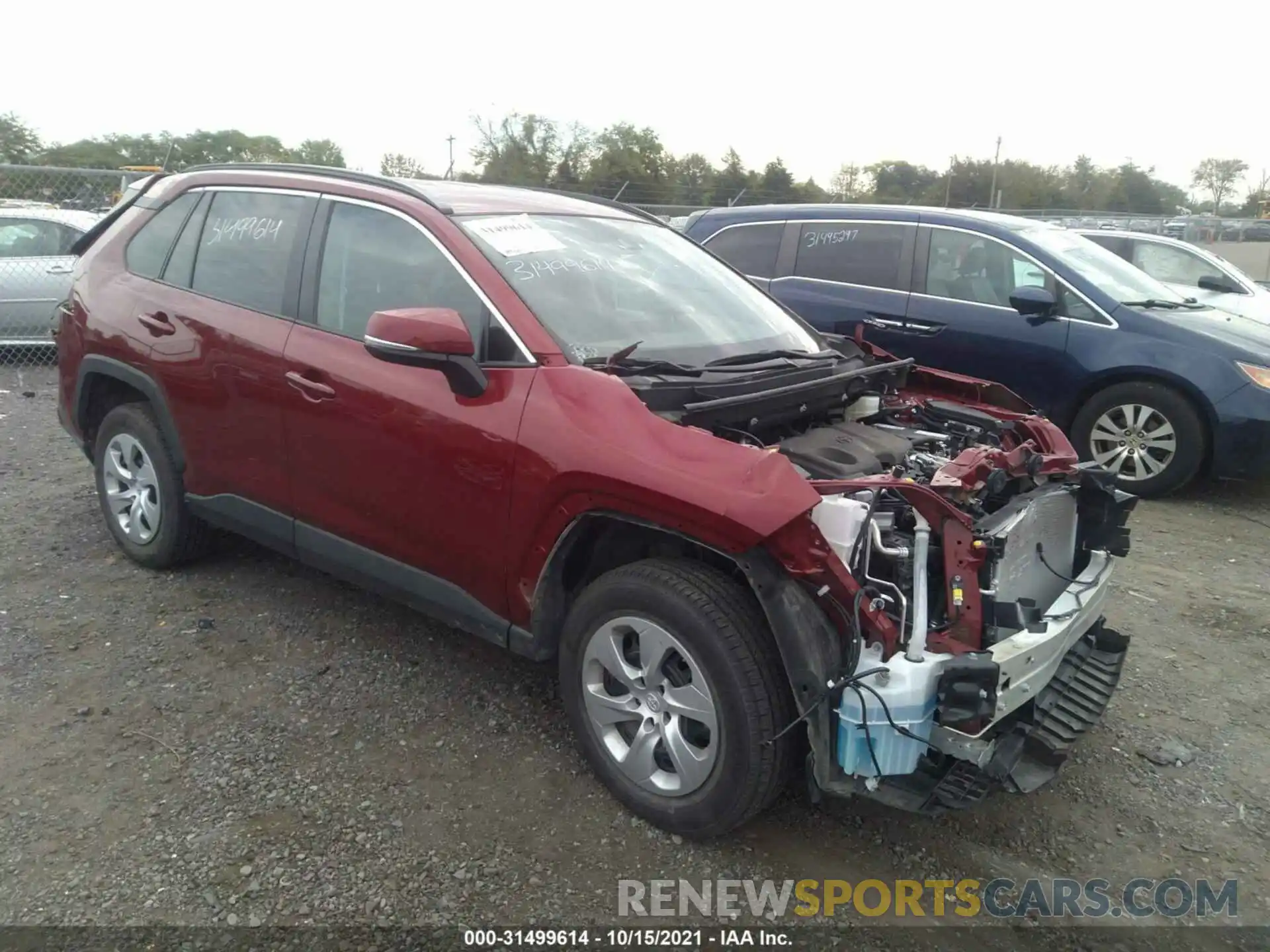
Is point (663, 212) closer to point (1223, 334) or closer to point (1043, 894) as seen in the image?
point (1223, 334)

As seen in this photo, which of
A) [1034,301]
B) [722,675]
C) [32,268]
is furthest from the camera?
[32,268]

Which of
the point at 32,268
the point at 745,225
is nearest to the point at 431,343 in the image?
the point at 745,225

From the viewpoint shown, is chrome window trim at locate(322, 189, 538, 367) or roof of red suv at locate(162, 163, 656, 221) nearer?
chrome window trim at locate(322, 189, 538, 367)

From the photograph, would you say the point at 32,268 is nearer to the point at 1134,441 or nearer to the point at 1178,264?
the point at 1134,441

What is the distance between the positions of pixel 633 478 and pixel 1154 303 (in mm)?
5386

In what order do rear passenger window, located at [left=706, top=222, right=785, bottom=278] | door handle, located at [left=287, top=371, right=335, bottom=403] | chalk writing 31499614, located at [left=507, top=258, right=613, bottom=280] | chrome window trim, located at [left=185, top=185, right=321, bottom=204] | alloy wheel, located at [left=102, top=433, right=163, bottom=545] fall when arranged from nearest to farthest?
chalk writing 31499614, located at [left=507, top=258, right=613, bottom=280] < door handle, located at [left=287, top=371, right=335, bottom=403] < chrome window trim, located at [left=185, top=185, right=321, bottom=204] < alloy wheel, located at [left=102, top=433, right=163, bottom=545] < rear passenger window, located at [left=706, top=222, right=785, bottom=278]

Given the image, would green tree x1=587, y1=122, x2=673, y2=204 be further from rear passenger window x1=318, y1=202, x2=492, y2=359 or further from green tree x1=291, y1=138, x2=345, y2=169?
rear passenger window x1=318, y1=202, x2=492, y2=359

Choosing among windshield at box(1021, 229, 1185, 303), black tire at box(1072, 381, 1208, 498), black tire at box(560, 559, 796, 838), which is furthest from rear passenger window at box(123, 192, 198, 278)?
windshield at box(1021, 229, 1185, 303)

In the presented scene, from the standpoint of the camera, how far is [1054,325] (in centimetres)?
638

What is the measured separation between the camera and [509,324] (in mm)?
3072

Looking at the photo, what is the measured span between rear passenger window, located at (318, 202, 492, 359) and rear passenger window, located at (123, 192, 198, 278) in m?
1.08

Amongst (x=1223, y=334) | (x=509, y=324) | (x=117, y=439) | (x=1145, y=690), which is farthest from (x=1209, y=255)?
(x=117, y=439)

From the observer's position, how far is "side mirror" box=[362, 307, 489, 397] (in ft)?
9.36

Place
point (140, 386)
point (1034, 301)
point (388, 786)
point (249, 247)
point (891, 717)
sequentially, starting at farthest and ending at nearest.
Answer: point (1034, 301), point (140, 386), point (249, 247), point (388, 786), point (891, 717)
